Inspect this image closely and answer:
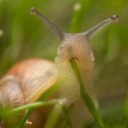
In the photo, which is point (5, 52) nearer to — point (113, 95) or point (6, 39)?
point (6, 39)

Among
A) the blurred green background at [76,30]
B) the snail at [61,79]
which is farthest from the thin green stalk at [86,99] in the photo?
the blurred green background at [76,30]

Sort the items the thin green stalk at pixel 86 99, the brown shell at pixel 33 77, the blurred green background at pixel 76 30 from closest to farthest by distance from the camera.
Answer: the thin green stalk at pixel 86 99 < the brown shell at pixel 33 77 < the blurred green background at pixel 76 30

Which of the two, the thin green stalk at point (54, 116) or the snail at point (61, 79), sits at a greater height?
the snail at point (61, 79)

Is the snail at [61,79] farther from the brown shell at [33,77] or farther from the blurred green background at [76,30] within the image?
the blurred green background at [76,30]

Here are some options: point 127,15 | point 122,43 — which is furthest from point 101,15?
point 122,43

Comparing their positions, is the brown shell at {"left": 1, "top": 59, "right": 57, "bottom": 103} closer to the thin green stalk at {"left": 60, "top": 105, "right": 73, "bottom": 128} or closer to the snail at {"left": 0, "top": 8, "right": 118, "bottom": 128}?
the snail at {"left": 0, "top": 8, "right": 118, "bottom": 128}

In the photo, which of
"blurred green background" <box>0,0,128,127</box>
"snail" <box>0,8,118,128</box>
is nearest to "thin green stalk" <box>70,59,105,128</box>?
"snail" <box>0,8,118,128</box>
